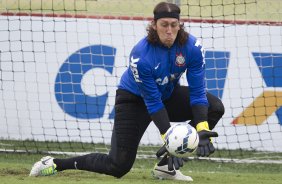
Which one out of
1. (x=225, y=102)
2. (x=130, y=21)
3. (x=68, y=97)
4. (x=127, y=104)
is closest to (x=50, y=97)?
(x=68, y=97)

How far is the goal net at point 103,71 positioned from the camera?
1174cm

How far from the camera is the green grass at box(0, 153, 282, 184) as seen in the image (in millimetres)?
8789

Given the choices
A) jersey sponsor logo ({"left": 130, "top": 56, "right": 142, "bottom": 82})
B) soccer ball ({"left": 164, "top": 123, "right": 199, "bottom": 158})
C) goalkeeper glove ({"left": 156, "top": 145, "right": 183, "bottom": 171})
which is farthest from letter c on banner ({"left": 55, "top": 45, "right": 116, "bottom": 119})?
soccer ball ({"left": 164, "top": 123, "right": 199, "bottom": 158})

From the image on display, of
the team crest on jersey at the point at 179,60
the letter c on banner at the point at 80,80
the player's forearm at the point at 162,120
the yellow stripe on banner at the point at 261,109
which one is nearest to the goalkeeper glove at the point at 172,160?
the player's forearm at the point at 162,120

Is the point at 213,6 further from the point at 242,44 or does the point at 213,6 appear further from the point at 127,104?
the point at 127,104

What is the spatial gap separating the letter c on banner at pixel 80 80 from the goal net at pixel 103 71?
2 centimetres

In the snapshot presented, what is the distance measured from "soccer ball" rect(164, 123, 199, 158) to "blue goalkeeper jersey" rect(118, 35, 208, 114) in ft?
1.31

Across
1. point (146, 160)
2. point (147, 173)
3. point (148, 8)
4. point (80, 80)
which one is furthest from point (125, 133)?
point (148, 8)

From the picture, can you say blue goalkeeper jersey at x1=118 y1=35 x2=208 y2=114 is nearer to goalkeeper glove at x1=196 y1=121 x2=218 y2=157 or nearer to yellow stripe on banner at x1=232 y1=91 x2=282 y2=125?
goalkeeper glove at x1=196 y1=121 x2=218 y2=157

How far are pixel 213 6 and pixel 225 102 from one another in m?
1.49

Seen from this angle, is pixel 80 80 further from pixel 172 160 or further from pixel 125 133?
pixel 172 160

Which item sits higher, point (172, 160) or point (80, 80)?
point (80, 80)

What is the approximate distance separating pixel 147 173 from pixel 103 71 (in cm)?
271

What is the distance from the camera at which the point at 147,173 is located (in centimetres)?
979
